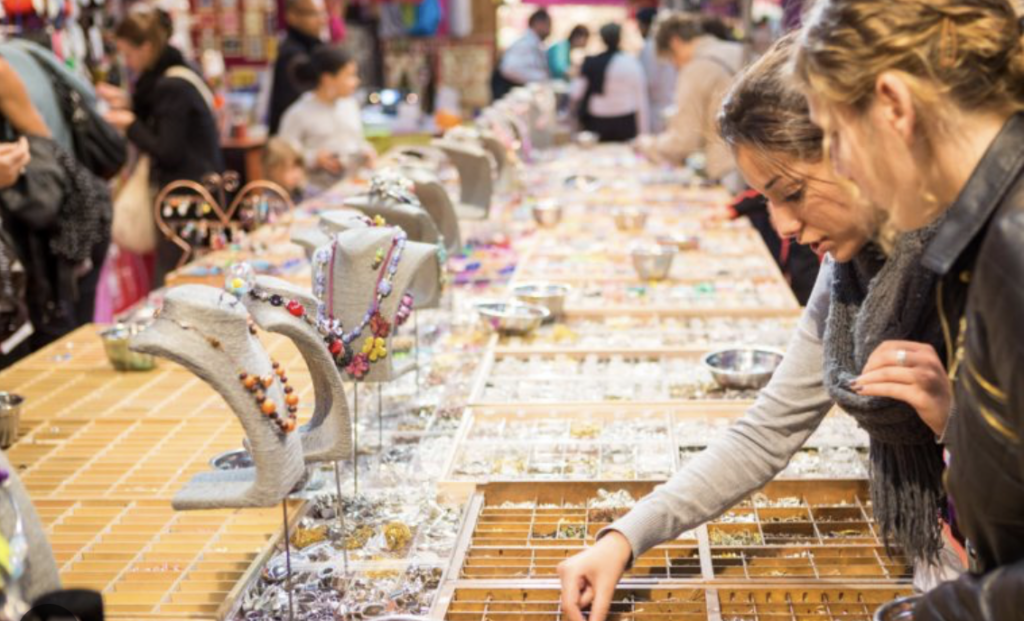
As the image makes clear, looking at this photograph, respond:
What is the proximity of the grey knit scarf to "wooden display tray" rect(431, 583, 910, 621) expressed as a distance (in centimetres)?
11

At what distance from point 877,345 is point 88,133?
3.46 m

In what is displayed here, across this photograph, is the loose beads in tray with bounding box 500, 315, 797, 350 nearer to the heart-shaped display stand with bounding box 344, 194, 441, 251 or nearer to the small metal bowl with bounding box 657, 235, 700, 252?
the heart-shaped display stand with bounding box 344, 194, 441, 251

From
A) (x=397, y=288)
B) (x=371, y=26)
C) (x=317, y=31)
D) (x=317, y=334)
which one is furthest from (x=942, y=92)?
(x=371, y=26)

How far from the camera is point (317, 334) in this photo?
5.80 feet

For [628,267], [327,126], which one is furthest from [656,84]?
[628,267]

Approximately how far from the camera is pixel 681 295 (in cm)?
375

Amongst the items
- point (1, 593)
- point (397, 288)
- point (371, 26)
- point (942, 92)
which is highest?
point (942, 92)

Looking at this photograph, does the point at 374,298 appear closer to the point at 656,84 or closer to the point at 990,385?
the point at 990,385

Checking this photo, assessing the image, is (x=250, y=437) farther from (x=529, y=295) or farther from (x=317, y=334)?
(x=529, y=295)

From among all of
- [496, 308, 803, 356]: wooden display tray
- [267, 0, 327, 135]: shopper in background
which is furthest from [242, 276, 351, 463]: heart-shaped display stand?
[267, 0, 327, 135]: shopper in background

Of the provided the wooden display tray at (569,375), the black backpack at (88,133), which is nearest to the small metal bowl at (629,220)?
the wooden display tray at (569,375)

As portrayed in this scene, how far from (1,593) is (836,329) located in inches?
42.5

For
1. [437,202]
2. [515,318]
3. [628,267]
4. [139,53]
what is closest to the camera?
[515,318]

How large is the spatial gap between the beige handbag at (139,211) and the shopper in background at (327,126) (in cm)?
67
